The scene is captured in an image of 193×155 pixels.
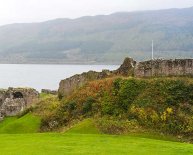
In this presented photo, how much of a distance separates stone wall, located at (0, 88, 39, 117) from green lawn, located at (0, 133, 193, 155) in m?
24.9

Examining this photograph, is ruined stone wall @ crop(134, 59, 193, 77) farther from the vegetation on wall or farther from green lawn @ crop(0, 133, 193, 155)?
green lawn @ crop(0, 133, 193, 155)

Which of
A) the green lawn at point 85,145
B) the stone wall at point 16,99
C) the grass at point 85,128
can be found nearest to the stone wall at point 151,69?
the grass at point 85,128

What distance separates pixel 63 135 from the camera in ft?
102

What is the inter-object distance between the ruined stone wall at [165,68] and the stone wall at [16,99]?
20354mm

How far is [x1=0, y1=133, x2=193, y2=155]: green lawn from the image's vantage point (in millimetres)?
24531

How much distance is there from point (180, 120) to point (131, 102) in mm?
4804

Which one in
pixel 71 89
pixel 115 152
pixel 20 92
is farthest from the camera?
pixel 20 92

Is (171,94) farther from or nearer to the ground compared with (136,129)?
farther from the ground

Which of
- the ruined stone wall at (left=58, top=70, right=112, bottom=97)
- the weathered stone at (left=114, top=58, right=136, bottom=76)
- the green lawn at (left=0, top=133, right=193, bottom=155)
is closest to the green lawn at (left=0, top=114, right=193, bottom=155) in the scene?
the green lawn at (left=0, top=133, right=193, bottom=155)

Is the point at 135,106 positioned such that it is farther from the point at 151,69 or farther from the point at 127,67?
the point at 127,67

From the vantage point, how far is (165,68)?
3816cm

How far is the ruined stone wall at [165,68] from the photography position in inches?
1463

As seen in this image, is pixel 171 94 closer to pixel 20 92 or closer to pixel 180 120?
pixel 180 120

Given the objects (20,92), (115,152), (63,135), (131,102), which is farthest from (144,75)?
(20,92)
